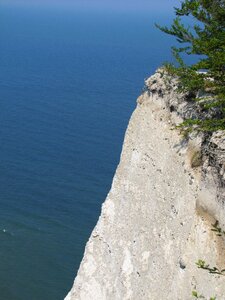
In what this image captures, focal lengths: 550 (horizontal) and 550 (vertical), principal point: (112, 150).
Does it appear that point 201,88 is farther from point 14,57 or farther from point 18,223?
point 14,57

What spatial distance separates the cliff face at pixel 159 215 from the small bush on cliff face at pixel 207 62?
1012 mm

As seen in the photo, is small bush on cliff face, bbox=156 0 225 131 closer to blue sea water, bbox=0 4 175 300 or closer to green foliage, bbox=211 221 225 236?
green foliage, bbox=211 221 225 236

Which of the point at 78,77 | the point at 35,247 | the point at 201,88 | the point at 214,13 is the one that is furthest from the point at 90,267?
the point at 78,77

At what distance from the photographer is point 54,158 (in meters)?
77.2

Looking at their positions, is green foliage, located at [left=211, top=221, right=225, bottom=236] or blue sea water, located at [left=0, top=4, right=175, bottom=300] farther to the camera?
blue sea water, located at [left=0, top=4, right=175, bottom=300]

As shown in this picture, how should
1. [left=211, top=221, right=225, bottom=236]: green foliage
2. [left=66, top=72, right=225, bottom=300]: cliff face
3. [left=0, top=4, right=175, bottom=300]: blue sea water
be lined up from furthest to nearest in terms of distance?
1. [left=0, top=4, right=175, bottom=300]: blue sea water
2. [left=66, top=72, right=225, bottom=300]: cliff face
3. [left=211, top=221, right=225, bottom=236]: green foliage

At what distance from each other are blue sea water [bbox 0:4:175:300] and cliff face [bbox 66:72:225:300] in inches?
774

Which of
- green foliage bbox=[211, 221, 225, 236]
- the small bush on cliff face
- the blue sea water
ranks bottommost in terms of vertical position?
the blue sea water

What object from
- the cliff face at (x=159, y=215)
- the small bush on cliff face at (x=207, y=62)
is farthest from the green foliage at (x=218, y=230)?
the small bush on cliff face at (x=207, y=62)

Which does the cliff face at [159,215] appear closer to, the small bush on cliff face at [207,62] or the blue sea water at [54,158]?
the small bush on cliff face at [207,62]

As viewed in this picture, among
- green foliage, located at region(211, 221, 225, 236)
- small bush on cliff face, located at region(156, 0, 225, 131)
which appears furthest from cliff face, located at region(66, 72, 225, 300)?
small bush on cliff face, located at region(156, 0, 225, 131)

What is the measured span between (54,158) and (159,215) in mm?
54107

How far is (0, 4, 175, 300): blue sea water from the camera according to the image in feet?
166

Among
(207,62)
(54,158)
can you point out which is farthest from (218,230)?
(54,158)
